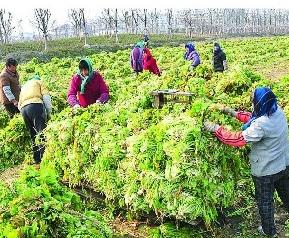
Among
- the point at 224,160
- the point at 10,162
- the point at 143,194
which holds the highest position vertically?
the point at 224,160

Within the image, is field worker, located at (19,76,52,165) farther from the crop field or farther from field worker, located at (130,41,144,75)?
field worker, located at (130,41,144,75)

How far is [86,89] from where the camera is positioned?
25.2 feet

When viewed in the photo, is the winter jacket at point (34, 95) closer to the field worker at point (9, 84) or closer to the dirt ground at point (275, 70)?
the field worker at point (9, 84)

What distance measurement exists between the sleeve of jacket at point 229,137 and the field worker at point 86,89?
300 centimetres

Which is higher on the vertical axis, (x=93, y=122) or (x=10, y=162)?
(x=93, y=122)

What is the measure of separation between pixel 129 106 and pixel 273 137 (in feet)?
7.57

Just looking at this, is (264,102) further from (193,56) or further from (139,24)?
(139,24)

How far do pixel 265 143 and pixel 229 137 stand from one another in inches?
18.6

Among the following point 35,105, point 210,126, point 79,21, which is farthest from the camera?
point 79,21

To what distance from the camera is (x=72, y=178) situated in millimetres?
6441

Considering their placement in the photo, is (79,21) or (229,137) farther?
(79,21)

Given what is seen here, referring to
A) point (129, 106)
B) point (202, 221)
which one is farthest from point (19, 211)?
point (129, 106)

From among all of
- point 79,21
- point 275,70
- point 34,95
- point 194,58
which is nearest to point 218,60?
point 194,58

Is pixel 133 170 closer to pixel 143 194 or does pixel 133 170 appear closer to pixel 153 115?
pixel 143 194
